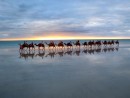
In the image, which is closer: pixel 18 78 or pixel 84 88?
pixel 84 88

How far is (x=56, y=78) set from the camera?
8.52 metres

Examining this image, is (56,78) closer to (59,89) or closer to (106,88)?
(59,89)

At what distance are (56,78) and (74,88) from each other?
5.50 ft

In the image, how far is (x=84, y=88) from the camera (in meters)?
6.96

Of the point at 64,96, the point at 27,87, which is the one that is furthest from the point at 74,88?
the point at 27,87

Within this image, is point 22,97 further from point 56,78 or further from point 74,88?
point 56,78

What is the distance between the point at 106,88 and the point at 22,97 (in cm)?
274

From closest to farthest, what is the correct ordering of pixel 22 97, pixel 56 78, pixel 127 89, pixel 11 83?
1. pixel 22 97
2. pixel 127 89
3. pixel 11 83
4. pixel 56 78

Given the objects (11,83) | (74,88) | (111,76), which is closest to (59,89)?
(74,88)

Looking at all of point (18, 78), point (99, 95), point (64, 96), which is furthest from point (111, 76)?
point (18, 78)

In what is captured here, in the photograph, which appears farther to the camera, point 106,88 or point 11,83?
point 11,83

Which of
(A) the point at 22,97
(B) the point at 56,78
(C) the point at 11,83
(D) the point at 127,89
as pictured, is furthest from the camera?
(B) the point at 56,78

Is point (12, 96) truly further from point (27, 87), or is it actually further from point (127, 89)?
point (127, 89)

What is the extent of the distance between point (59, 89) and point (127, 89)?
221 centimetres
